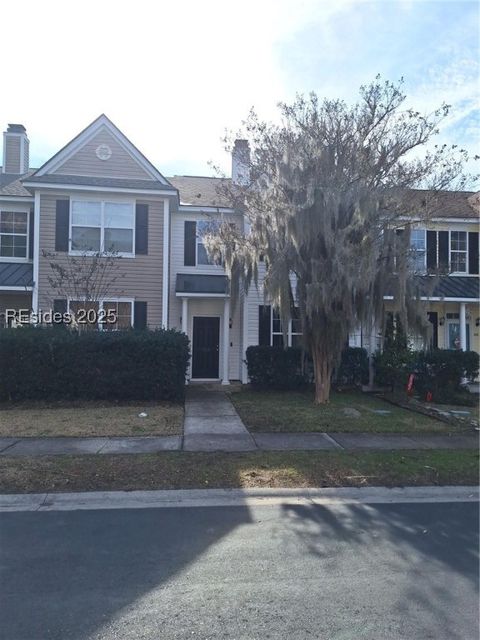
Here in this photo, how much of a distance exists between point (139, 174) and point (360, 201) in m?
7.87

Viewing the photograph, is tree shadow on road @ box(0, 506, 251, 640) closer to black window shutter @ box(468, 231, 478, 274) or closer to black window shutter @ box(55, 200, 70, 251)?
black window shutter @ box(55, 200, 70, 251)

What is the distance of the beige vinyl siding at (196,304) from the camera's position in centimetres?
1612

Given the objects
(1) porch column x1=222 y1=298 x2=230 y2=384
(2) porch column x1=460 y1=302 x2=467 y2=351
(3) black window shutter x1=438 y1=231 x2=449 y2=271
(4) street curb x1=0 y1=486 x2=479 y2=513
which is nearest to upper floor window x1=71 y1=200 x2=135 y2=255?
(1) porch column x1=222 y1=298 x2=230 y2=384

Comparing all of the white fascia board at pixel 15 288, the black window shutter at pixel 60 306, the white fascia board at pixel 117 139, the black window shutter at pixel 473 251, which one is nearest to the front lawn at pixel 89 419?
the black window shutter at pixel 60 306

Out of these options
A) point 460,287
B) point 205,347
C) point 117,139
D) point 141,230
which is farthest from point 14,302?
point 460,287

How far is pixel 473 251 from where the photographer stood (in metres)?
17.5

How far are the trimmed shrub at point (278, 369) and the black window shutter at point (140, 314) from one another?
358 cm

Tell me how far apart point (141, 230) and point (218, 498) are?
10.8 metres

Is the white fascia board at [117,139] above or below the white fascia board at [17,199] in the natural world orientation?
above

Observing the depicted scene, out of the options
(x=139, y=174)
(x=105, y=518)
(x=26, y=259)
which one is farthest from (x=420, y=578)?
(x=26, y=259)

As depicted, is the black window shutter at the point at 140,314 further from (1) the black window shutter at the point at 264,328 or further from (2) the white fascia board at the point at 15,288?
(1) the black window shutter at the point at 264,328

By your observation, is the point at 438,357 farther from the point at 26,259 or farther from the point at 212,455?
the point at 26,259

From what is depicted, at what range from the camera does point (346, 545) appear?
437 centimetres

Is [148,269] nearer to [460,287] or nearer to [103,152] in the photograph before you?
[103,152]
